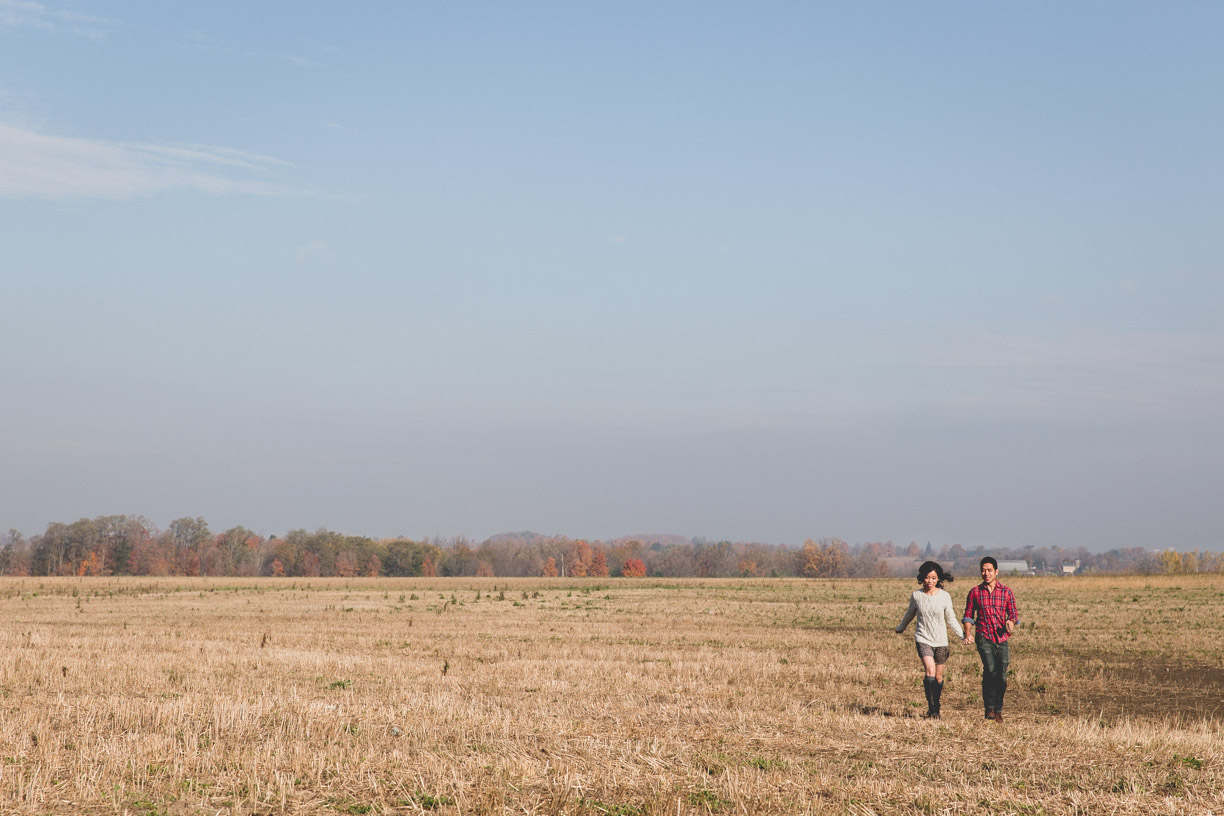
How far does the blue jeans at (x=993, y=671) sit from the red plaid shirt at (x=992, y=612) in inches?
4.3

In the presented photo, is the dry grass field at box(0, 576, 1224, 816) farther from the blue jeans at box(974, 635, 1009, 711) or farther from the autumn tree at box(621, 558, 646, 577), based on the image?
the autumn tree at box(621, 558, 646, 577)

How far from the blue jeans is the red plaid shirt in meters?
0.11

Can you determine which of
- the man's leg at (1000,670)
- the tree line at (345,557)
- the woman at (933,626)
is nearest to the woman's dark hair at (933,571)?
the woman at (933,626)

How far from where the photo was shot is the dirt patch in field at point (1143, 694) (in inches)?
608

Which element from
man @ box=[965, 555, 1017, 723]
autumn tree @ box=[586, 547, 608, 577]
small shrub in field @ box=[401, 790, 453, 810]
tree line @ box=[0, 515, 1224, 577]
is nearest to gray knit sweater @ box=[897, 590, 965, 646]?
man @ box=[965, 555, 1017, 723]

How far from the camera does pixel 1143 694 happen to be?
688 inches

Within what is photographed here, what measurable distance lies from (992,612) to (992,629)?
24 centimetres

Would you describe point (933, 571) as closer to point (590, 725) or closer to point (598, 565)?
point (590, 725)

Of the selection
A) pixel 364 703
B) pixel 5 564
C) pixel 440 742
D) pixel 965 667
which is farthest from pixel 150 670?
pixel 5 564

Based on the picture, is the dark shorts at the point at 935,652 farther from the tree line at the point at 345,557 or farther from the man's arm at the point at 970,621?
the tree line at the point at 345,557

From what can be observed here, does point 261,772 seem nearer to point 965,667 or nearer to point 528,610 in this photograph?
point 965,667

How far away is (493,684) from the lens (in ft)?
54.6

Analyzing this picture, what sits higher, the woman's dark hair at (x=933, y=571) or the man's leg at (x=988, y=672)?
the woman's dark hair at (x=933, y=571)

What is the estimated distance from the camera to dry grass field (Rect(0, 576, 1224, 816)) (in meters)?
8.37
